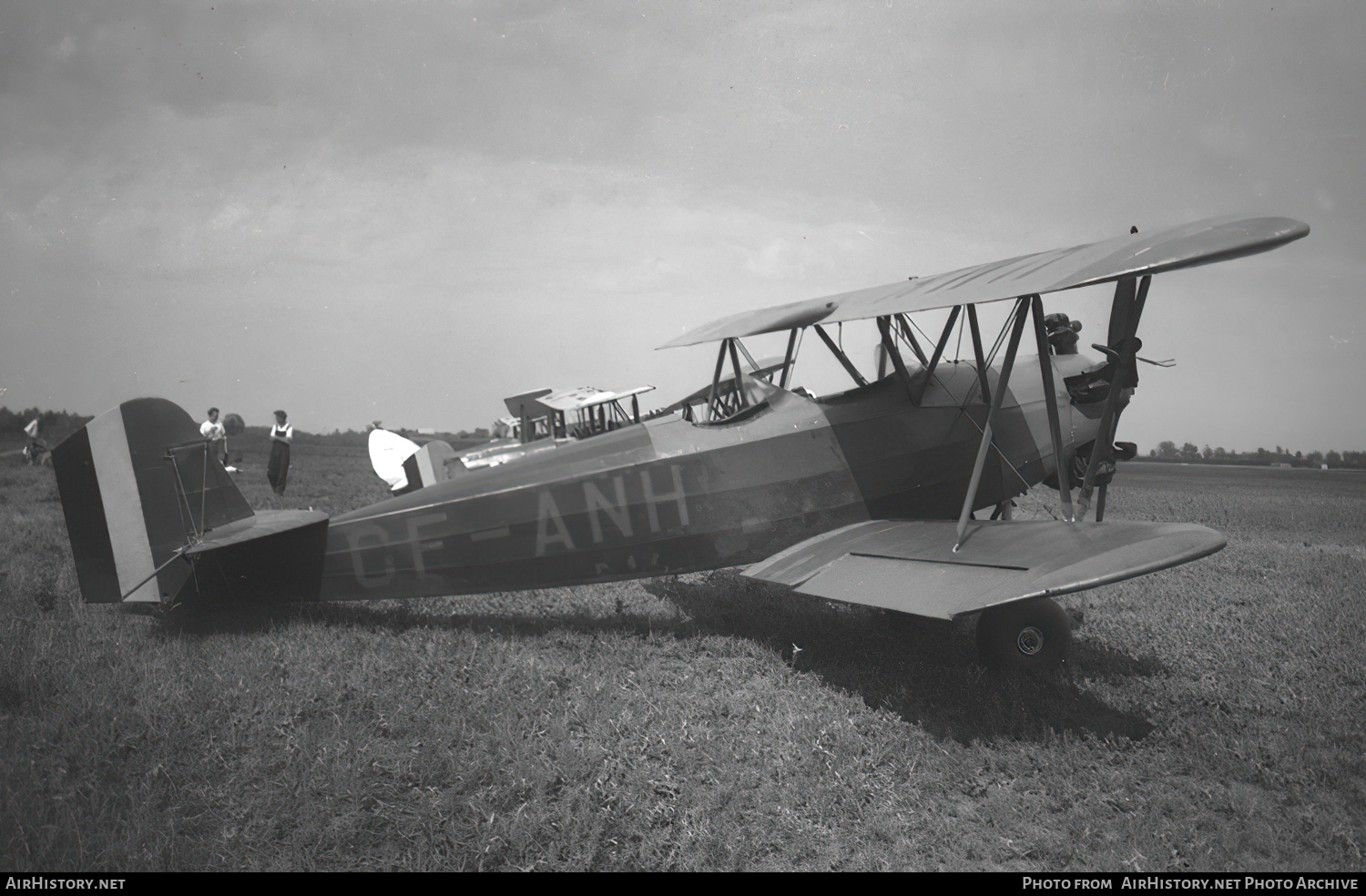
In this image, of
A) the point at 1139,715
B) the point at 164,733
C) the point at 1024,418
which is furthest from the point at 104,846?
the point at 1024,418

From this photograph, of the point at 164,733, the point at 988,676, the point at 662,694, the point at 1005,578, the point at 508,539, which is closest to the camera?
the point at 164,733

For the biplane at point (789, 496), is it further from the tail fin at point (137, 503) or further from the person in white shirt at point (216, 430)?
A: the person in white shirt at point (216, 430)

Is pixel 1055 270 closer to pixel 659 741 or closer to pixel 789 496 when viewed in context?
pixel 789 496

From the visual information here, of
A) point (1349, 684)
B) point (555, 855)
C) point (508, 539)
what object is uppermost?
point (508, 539)

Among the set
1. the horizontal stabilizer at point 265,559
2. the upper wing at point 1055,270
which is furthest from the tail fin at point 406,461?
the upper wing at point 1055,270

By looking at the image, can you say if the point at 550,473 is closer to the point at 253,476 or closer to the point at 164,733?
the point at 164,733

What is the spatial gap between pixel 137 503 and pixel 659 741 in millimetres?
3330

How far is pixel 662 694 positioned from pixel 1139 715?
7.98 ft

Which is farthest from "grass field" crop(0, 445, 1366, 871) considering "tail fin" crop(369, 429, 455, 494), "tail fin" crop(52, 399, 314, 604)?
"tail fin" crop(369, 429, 455, 494)

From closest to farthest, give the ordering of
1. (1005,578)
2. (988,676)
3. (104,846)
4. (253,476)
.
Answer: (104,846), (1005,578), (988,676), (253,476)

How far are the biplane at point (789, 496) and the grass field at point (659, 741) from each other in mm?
389

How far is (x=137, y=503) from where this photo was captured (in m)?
4.21

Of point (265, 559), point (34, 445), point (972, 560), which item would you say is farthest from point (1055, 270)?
point (34, 445)

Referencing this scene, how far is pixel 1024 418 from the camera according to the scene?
5.30 metres
